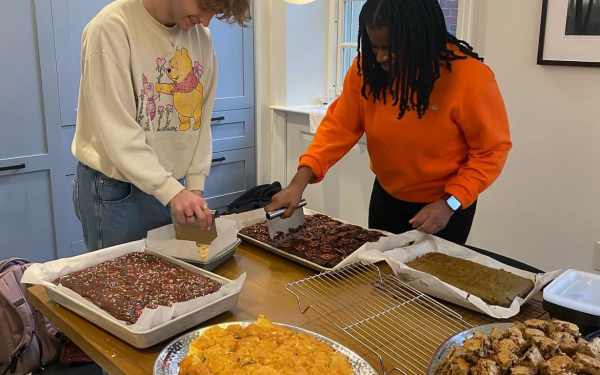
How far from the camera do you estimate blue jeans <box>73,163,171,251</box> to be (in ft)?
5.21

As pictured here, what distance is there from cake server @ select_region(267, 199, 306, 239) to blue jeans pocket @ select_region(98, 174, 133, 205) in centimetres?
41

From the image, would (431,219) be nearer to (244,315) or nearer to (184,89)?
(244,315)

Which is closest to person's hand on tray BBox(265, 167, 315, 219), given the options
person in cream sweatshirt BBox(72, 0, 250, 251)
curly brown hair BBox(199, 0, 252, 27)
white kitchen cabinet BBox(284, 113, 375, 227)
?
person in cream sweatshirt BBox(72, 0, 250, 251)

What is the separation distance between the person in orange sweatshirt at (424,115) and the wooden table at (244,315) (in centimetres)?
24

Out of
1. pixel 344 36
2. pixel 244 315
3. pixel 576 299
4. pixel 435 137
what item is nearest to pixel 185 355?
pixel 244 315

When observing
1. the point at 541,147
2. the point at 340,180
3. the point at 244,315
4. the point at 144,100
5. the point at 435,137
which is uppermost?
the point at 144,100

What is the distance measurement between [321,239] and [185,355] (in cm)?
70

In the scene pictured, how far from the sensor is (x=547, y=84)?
2.35m

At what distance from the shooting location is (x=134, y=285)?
1291 millimetres

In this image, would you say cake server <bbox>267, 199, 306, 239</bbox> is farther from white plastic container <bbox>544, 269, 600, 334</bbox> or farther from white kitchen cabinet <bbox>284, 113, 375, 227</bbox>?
white kitchen cabinet <bbox>284, 113, 375, 227</bbox>

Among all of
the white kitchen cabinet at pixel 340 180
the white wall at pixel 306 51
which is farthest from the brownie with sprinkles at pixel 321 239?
the white wall at pixel 306 51

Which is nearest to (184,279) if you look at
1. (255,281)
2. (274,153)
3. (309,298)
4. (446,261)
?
(255,281)

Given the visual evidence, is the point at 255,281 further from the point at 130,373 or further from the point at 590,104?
the point at 590,104

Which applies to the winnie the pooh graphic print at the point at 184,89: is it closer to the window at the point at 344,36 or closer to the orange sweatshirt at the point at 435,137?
the orange sweatshirt at the point at 435,137
